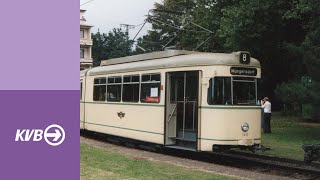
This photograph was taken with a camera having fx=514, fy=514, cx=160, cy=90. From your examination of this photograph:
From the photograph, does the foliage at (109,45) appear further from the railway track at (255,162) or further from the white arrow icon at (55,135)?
the white arrow icon at (55,135)

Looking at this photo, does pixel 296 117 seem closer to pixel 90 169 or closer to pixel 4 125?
pixel 90 169

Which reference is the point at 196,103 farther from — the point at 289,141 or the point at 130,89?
the point at 289,141

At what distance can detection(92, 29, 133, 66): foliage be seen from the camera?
93.9m

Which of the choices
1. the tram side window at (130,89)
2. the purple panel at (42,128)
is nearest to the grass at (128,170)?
the tram side window at (130,89)

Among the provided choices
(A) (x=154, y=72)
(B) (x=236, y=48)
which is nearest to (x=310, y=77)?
(A) (x=154, y=72)

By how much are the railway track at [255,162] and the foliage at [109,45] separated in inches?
3023

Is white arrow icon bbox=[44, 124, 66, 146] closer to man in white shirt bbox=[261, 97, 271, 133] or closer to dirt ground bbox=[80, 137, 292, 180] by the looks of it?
dirt ground bbox=[80, 137, 292, 180]

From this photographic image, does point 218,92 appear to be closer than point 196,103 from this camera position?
Yes

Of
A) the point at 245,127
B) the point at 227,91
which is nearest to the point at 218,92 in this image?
the point at 227,91

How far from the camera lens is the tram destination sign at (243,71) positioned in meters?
13.3

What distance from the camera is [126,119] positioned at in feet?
55.4

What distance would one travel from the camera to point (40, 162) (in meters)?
4.69

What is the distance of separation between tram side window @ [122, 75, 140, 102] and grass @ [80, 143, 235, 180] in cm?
394

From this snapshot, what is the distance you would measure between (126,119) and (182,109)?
336 cm
